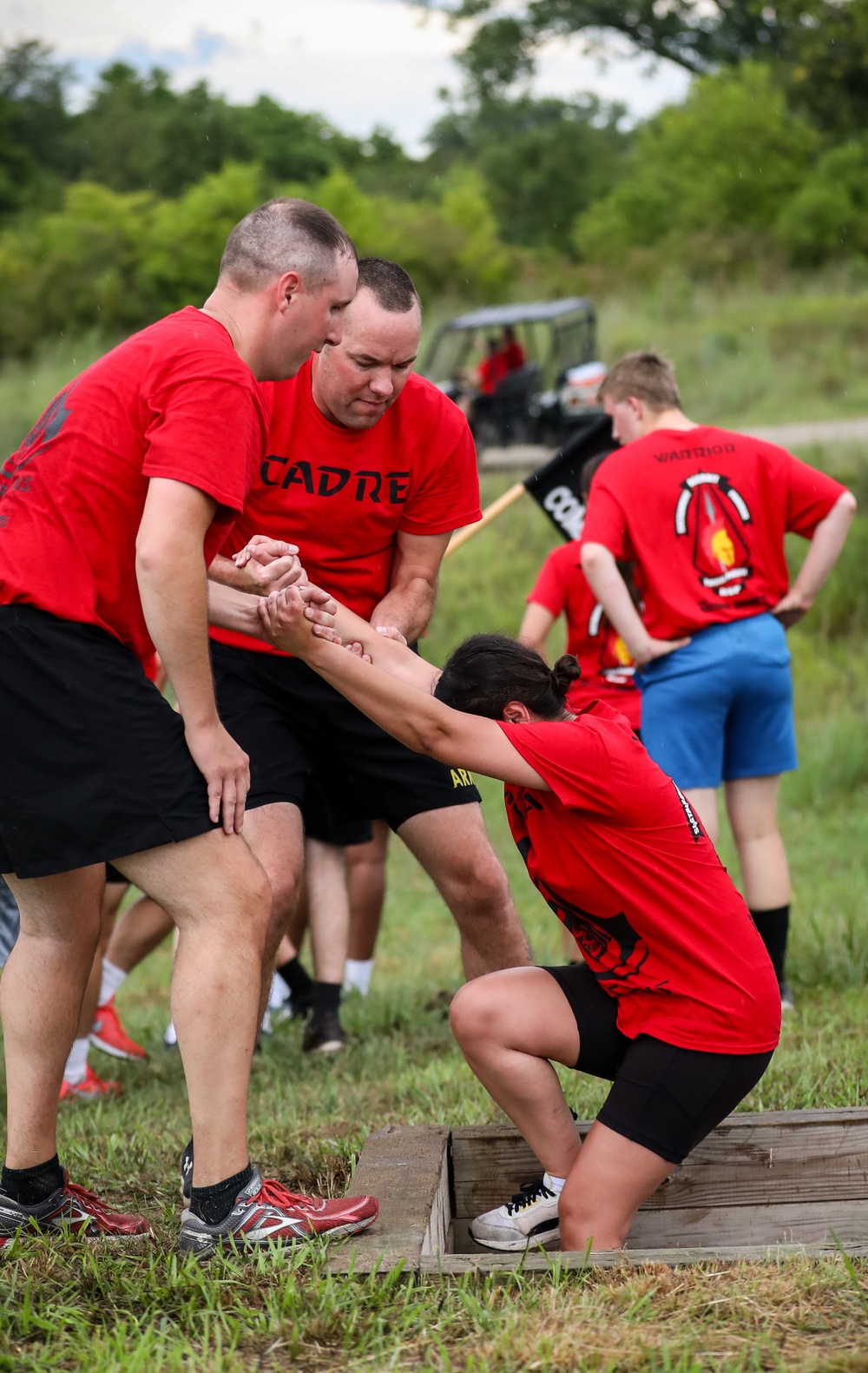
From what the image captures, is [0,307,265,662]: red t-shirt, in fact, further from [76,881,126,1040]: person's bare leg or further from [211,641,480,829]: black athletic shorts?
[76,881,126,1040]: person's bare leg

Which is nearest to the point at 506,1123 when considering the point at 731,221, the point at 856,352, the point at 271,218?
the point at 271,218

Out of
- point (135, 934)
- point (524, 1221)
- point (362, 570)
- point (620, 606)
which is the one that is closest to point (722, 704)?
point (620, 606)

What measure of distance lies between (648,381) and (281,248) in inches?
100

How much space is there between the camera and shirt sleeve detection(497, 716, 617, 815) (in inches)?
120

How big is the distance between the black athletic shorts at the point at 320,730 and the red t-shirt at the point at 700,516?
5.19 feet

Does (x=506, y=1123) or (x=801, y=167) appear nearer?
(x=506, y=1123)

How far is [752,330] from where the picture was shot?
75.0 feet

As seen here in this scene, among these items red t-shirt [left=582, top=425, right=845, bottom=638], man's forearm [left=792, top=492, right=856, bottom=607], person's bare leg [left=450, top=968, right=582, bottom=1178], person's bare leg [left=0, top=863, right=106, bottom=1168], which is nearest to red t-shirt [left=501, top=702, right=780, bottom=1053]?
person's bare leg [left=450, top=968, right=582, bottom=1178]

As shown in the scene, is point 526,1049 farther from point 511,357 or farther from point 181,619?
point 511,357

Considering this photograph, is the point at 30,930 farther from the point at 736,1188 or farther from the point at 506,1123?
the point at 736,1188

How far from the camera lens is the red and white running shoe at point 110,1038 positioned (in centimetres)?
538

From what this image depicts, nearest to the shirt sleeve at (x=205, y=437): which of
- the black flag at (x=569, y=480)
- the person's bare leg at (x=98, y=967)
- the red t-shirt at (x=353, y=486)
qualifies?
the red t-shirt at (x=353, y=486)

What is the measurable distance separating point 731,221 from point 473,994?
1290 inches

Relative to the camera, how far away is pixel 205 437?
2.76 m
